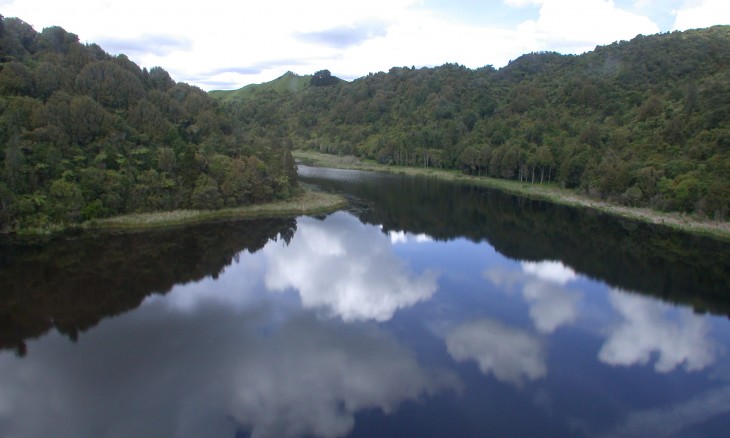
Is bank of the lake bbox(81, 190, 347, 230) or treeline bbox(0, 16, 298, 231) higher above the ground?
treeline bbox(0, 16, 298, 231)

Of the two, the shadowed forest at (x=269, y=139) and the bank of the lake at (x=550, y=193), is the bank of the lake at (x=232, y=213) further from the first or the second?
the bank of the lake at (x=550, y=193)

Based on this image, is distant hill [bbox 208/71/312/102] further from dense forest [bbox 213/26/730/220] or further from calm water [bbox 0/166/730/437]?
calm water [bbox 0/166/730/437]

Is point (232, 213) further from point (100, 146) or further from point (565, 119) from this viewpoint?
point (565, 119)

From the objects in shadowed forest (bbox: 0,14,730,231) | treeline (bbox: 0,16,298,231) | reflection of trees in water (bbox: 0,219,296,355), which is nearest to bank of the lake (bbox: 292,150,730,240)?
shadowed forest (bbox: 0,14,730,231)

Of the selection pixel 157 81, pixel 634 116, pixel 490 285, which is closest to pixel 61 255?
pixel 490 285

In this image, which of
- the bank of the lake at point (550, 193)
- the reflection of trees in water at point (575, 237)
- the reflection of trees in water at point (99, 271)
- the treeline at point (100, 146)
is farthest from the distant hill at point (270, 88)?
the reflection of trees in water at point (99, 271)

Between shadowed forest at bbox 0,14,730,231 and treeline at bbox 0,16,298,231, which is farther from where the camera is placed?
shadowed forest at bbox 0,14,730,231

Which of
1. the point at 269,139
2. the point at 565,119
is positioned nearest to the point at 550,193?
the point at 565,119

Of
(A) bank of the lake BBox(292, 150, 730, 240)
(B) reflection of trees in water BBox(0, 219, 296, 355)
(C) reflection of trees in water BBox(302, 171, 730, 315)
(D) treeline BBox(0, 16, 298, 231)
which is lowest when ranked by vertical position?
(C) reflection of trees in water BBox(302, 171, 730, 315)
